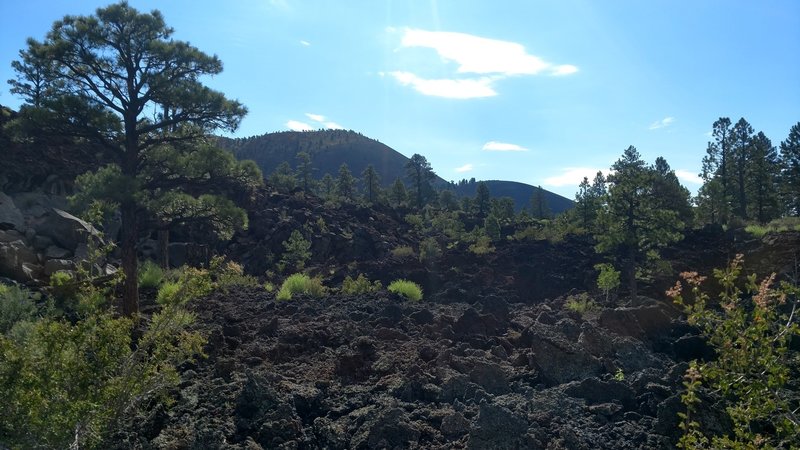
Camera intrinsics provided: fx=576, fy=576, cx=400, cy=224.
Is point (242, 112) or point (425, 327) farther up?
point (242, 112)

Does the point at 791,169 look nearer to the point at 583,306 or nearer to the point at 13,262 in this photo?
the point at 583,306

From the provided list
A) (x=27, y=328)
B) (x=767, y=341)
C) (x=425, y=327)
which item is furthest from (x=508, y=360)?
(x=27, y=328)

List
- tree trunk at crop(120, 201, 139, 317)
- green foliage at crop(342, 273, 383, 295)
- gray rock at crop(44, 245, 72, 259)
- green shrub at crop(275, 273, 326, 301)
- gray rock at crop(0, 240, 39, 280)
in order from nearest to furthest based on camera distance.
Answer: tree trunk at crop(120, 201, 139, 317) → gray rock at crop(0, 240, 39, 280) → gray rock at crop(44, 245, 72, 259) → green shrub at crop(275, 273, 326, 301) → green foliage at crop(342, 273, 383, 295)

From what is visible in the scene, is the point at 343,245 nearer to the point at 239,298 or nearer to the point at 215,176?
the point at 239,298

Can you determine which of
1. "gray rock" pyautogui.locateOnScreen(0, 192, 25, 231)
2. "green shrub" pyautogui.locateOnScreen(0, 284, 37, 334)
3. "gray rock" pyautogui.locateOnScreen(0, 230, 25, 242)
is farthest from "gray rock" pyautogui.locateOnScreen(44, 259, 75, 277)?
"green shrub" pyautogui.locateOnScreen(0, 284, 37, 334)

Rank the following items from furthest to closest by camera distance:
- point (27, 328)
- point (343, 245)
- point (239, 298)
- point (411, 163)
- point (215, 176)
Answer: point (411, 163) → point (343, 245) → point (239, 298) → point (215, 176) → point (27, 328)

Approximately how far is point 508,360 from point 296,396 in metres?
3.42

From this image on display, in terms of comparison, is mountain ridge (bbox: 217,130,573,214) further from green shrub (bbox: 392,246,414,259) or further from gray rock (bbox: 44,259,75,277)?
gray rock (bbox: 44,259,75,277)

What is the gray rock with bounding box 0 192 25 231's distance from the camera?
14742 millimetres

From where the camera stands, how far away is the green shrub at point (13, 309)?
885 centimetres

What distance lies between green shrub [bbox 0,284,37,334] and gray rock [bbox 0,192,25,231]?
6.03 metres

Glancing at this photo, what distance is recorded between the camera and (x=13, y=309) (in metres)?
9.16

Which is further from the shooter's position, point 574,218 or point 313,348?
point 574,218

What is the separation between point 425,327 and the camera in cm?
1023
